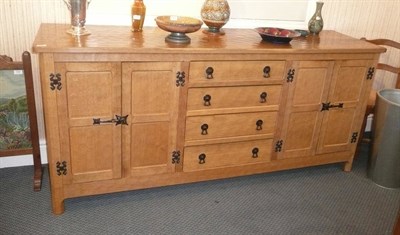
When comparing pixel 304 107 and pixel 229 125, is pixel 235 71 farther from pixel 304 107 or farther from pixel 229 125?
pixel 304 107

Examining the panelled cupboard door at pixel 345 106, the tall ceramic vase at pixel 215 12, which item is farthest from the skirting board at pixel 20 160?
the panelled cupboard door at pixel 345 106

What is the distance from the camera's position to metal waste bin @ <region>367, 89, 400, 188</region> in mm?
2408

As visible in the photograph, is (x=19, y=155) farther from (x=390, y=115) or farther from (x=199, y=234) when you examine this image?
(x=390, y=115)

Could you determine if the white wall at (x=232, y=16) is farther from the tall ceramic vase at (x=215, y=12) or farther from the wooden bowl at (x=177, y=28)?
the wooden bowl at (x=177, y=28)

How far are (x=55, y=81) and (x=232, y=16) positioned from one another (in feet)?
Answer: 4.23

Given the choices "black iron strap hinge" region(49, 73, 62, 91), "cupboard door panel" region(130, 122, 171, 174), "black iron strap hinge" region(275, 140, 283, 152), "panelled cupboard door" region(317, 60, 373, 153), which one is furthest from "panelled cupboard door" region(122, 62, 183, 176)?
"panelled cupboard door" region(317, 60, 373, 153)

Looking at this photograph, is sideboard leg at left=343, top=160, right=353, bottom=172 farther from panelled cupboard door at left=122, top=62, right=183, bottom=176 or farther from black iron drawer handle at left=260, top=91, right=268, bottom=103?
panelled cupboard door at left=122, top=62, right=183, bottom=176

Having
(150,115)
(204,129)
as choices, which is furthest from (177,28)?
(204,129)

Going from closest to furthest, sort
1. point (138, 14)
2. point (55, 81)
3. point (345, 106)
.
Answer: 1. point (55, 81)
2. point (138, 14)
3. point (345, 106)

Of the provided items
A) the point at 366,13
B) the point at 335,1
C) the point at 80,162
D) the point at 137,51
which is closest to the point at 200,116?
the point at 137,51

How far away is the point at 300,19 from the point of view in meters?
2.77

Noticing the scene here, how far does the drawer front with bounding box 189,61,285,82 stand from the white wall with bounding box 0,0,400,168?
555 mm

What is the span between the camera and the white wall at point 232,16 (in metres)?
2.17

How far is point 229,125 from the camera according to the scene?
2.24m
